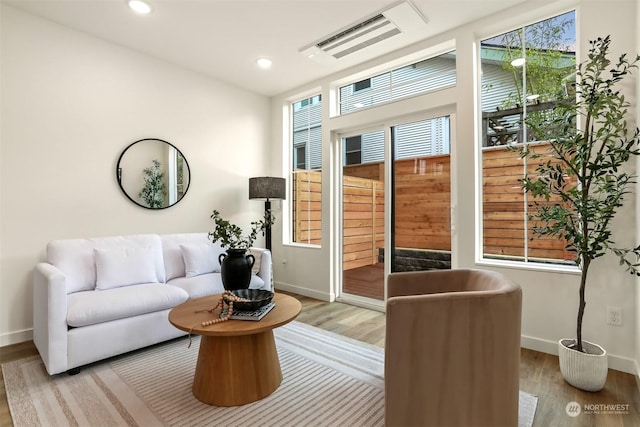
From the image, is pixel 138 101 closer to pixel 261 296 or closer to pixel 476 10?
pixel 261 296

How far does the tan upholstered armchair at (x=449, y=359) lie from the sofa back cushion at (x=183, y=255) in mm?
2352

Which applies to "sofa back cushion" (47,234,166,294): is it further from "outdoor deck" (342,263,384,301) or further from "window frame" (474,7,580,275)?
"window frame" (474,7,580,275)

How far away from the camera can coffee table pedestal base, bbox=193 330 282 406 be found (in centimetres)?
180

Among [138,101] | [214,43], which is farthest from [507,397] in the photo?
[138,101]

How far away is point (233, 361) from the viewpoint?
71.4 inches

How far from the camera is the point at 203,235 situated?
11.6 ft

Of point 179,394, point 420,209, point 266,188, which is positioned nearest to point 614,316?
point 420,209

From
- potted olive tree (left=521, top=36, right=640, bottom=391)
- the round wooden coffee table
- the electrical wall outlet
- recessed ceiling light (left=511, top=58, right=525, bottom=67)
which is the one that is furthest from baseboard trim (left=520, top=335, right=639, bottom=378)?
recessed ceiling light (left=511, top=58, right=525, bottom=67)

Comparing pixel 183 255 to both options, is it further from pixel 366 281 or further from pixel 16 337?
pixel 366 281

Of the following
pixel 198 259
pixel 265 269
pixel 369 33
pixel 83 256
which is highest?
pixel 369 33

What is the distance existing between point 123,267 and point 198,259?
66cm

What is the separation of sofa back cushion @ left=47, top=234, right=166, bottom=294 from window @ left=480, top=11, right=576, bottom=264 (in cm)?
304

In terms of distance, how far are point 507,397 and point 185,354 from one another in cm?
211

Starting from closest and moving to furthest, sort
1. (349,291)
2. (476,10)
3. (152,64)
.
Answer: (476,10) < (152,64) < (349,291)
